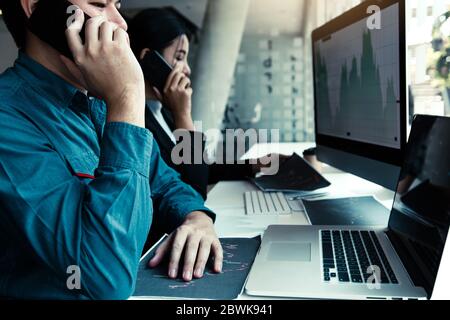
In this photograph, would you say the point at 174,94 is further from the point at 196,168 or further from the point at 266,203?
the point at 266,203

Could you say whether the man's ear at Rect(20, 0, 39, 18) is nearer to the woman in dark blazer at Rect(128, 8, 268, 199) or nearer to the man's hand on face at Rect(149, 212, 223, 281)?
the man's hand on face at Rect(149, 212, 223, 281)

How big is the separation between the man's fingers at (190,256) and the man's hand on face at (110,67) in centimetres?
18

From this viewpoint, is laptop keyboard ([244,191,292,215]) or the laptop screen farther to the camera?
laptop keyboard ([244,191,292,215])

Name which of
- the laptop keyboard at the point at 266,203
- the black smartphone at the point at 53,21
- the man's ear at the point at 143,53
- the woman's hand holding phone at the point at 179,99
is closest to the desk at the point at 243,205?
the laptop keyboard at the point at 266,203

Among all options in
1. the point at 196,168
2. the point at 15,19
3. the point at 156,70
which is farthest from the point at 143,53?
the point at 15,19

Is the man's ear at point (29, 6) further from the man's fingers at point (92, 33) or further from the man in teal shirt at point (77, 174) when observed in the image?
the man's fingers at point (92, 33)

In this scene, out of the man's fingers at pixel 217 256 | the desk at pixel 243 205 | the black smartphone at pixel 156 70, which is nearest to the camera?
the man's fingers at pixel 217 256

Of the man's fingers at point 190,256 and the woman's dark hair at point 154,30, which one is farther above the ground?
the woman's dark hair at point 154,30

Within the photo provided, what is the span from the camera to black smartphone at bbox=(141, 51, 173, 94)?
1.44m

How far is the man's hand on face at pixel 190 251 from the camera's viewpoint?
571 millimetres

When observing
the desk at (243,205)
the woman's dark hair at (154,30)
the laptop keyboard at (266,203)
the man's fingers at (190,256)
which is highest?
the woman's dark hair at (154,30)

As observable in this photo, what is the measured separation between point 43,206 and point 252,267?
28cm

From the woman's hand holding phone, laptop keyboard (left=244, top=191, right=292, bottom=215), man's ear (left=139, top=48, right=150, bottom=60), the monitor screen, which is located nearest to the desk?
laptop keyboard (left=244, top=191, right=292, bottom=215)
